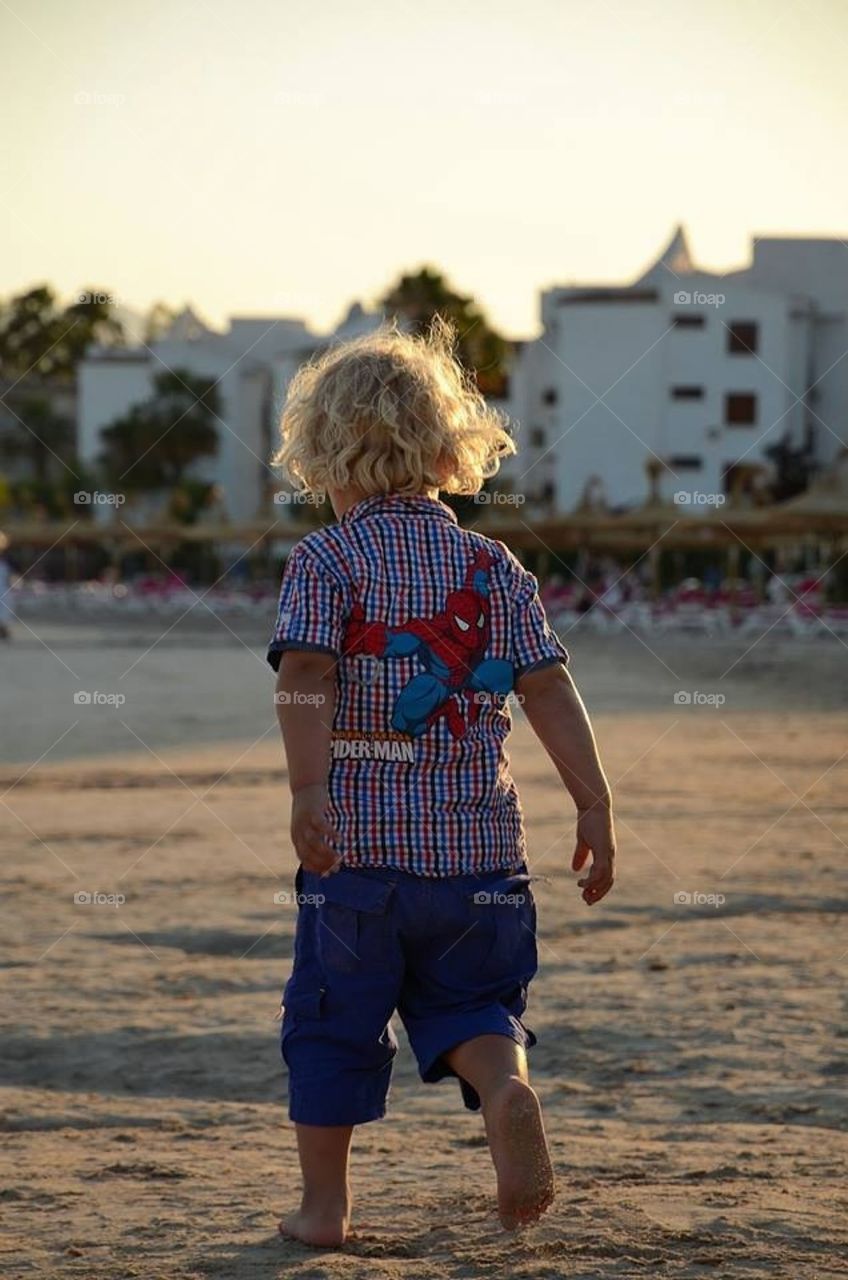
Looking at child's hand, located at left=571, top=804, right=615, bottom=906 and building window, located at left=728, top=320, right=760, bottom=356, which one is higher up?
building window, located at left=728, top=320, right=760, bottom=356

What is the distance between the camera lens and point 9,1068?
5.13 meters

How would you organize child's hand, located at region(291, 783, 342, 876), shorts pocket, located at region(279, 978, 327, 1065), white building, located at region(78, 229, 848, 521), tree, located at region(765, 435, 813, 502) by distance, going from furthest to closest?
white building, located at region(78, 229, 848, 521) < tree, located at region(765, 435, 813, 502) < shorts pocket, located at region(279, 978, 327, 1065) < child's hand, located at region(291, 783, 342, 876)

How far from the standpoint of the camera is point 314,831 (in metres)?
3.29

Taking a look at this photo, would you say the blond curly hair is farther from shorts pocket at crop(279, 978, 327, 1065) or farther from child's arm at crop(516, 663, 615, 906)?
shorts pocket at crop(279, 978, 327, 1065)

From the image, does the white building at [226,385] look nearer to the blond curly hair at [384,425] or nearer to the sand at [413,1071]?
the sand at [413,1071]

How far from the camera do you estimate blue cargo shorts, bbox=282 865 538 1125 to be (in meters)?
3.38

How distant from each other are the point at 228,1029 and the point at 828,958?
82.5 inches

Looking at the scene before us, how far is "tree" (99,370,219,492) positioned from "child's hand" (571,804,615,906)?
7652 centimetres

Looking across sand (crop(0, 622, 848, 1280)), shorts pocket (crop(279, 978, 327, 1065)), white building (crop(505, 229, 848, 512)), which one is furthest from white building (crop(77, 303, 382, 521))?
shorts pocket (crop(279, 978, 327, 1065))

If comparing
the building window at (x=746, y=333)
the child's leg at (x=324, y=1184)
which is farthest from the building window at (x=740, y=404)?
the child's leg at (x=324, y=1184)

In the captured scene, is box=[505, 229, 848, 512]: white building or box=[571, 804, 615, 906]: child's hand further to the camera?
box=[505, 229, 848, 512]: white building

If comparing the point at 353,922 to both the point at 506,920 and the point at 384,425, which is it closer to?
the point at 506,920

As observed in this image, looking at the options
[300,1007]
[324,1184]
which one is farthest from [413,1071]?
[300,1007]

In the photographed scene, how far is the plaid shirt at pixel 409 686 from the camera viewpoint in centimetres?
338
